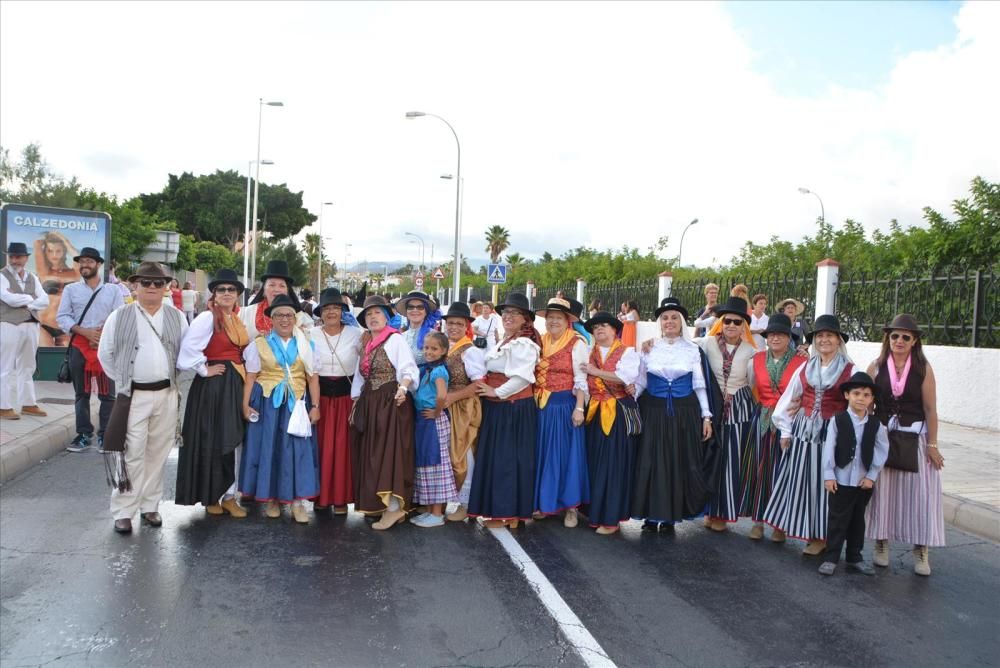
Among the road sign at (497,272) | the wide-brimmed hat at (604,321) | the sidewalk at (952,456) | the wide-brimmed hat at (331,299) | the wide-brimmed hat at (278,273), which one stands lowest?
the sidewalk at (952,456)

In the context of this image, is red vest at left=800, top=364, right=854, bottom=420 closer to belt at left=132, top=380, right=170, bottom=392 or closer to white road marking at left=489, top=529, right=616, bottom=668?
white road marking at left=489, top=529, right=616, bottom=668

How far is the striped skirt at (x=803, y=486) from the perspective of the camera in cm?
593

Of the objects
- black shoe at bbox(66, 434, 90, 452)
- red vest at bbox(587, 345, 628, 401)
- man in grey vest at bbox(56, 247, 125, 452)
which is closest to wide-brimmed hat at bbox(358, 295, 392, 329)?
red vest at bbox(587, 345, 628, 401)

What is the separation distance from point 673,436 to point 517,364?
4.54 feet

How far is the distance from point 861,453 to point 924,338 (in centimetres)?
811

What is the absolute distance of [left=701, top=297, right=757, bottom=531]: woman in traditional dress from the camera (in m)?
6.41

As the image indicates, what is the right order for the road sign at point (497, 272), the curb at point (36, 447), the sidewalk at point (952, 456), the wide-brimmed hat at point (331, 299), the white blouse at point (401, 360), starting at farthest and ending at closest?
1. the road sign at point (497, 272)
2. the curb at point (36, 447)
3. the sidewalk at point (952, 456)
4. the wide-brimmed hat at point (331, 299)
5. the white blouse at point (401, 360)

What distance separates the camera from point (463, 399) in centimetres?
656

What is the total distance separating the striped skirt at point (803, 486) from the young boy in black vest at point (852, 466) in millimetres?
183

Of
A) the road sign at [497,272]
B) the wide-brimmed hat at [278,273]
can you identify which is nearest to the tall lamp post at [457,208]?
the road sign at [497,272]

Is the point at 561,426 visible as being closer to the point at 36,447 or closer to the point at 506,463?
the point at 506,463

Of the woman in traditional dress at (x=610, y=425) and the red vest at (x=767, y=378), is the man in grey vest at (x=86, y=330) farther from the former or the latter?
the red vest at (x=767, y=378)

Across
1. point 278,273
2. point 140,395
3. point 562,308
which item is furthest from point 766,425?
point 140,395

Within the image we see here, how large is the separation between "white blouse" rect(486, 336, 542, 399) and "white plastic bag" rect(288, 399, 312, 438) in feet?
5.00
